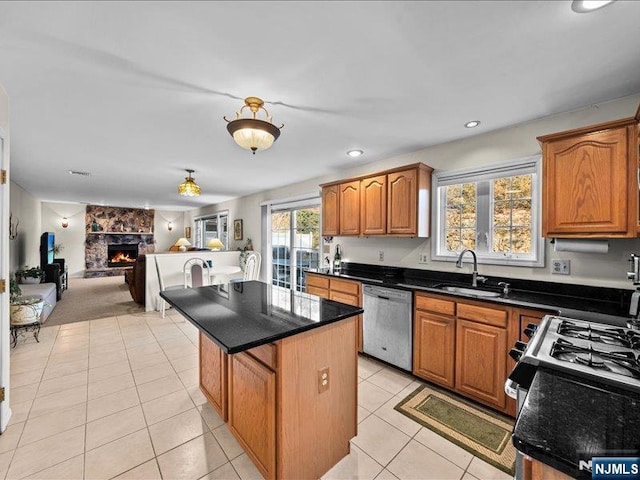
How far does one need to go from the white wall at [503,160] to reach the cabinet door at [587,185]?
14.5 inches

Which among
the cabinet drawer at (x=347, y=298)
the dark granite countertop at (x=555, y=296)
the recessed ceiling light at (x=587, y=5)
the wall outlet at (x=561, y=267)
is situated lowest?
the cabinet drawer at (x=347, y=298)

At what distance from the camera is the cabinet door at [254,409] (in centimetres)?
139

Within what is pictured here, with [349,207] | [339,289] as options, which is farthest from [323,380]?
[349,207]

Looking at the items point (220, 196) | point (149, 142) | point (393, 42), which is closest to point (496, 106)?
point (393, 42)

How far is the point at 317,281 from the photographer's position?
11.9 ft

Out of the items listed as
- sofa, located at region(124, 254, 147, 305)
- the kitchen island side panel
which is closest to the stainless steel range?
the kitchen island side panel

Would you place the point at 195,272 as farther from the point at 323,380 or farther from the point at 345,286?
the point at 323,380

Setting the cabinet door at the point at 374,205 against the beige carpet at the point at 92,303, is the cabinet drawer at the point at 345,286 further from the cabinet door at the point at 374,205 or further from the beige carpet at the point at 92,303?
the beige carpet at the point at 92,303

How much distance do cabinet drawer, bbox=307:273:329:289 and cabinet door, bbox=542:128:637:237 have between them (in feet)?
7.40

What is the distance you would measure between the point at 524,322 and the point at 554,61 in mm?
1691

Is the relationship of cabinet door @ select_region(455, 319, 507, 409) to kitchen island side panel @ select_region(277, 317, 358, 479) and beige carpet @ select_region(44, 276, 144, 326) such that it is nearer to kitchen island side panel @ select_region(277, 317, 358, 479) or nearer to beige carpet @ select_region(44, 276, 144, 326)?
kitchen island side panel @ select_region(277, 317, 358, 479)

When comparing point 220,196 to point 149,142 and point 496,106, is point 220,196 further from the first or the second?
point 496,106

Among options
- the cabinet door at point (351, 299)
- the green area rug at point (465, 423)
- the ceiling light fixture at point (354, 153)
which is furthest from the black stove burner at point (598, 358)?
the ceiling light fixture at point (354, 153)

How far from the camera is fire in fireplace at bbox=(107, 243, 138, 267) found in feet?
29.8
